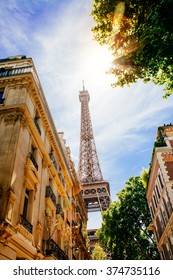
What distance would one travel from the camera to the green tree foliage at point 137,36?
948cm

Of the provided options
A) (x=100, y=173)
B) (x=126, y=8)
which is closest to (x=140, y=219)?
(x=126, y=8)

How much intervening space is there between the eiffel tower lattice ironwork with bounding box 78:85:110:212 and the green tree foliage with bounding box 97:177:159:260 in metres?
24.4

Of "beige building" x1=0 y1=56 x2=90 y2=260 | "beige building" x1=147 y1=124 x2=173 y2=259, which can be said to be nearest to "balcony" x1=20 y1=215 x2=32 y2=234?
"beige building" x1=0 y1=56 x2=90 y2=260

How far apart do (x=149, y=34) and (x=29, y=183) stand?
30.8ft

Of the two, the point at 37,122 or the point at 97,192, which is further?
the point at 97,192

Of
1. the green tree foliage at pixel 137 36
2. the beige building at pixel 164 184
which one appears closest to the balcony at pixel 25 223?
the green tree foliage at pixel 137 36

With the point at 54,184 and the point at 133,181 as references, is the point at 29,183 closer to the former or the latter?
the point at 54,184

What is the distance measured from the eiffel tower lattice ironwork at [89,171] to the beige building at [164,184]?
107ft

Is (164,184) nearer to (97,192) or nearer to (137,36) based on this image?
(137,36)

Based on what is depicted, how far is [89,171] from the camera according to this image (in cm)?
7525

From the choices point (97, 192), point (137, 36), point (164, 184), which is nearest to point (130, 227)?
point (164, 184)

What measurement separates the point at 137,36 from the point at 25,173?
8747mm

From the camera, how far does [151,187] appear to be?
1100 inches
